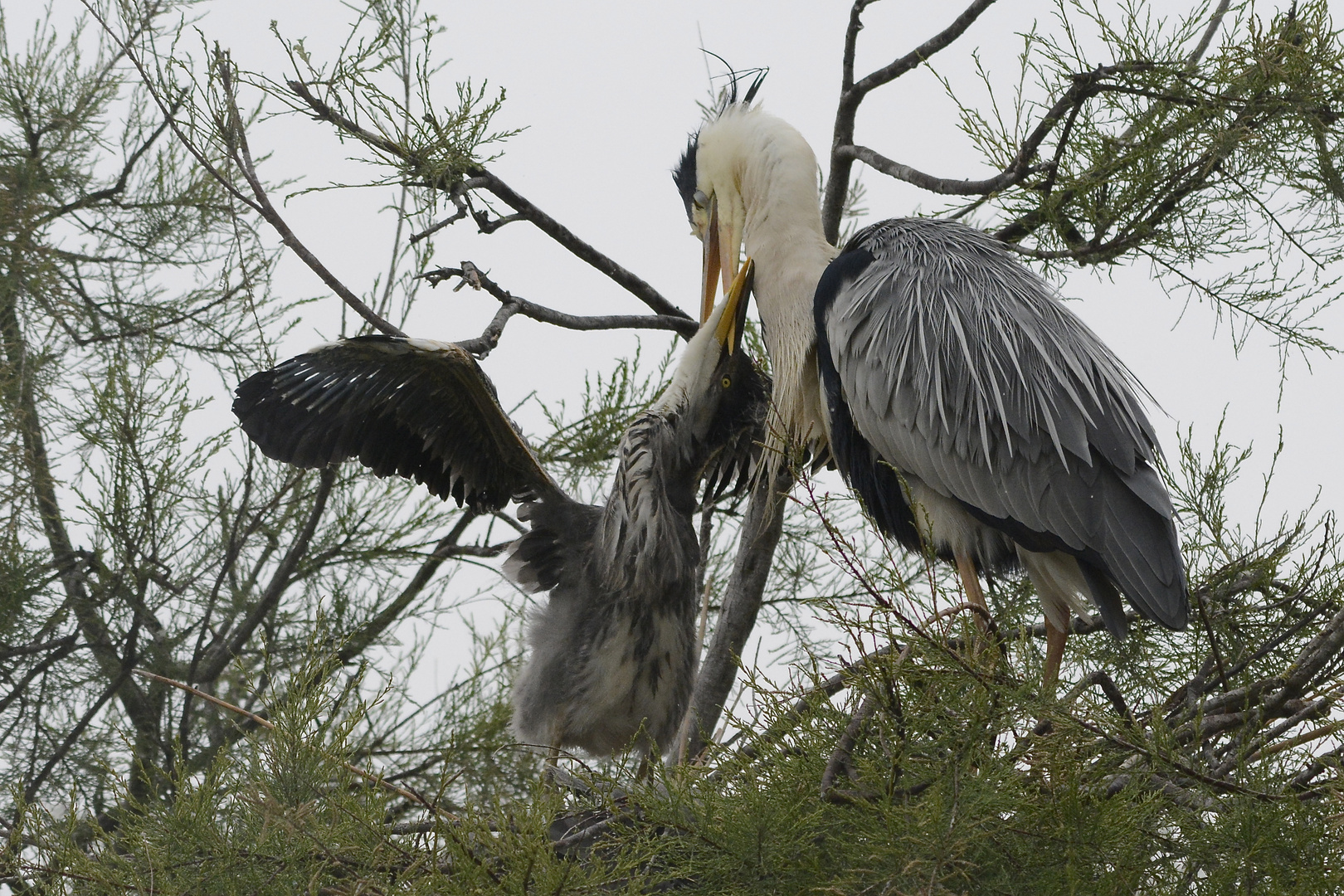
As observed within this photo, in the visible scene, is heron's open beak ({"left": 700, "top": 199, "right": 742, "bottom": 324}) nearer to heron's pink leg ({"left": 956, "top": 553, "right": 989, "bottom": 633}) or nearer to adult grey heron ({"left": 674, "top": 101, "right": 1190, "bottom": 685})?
adult grey heron ({"left": 674, "top": 101, "right": 1190, "bottom": 685})

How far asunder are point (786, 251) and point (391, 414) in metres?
1.03

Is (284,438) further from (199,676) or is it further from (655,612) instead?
(199,676)

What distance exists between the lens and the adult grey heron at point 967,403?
2.46 m

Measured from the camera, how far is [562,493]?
3.38m

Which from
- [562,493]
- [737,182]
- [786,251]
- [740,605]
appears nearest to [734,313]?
[786,251]

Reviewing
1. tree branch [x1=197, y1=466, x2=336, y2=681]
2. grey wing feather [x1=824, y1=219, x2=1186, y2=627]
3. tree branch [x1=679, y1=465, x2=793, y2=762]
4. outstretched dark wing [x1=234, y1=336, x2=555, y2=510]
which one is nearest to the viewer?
grey wing feather [x1=824, y1=219, x2=1186, y2=627]

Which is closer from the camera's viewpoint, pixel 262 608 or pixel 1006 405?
pixel 1006 405

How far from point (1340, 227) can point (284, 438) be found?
8.15 feet

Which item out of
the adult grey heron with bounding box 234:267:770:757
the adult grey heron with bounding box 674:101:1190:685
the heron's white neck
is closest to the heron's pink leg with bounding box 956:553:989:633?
the adult grey heron with bounding box 674:101:1190:685

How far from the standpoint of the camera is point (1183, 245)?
3.16m

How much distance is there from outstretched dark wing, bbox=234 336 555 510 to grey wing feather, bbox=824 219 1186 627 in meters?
0.83

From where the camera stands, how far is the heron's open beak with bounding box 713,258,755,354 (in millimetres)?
3215

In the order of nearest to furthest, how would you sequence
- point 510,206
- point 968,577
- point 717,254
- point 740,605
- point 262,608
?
1. point 968,577
2. point 510,206
3. point 740,605
4. point 717,254
5. point 262,608

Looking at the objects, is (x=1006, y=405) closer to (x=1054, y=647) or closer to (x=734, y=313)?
(x=1054, y=647)
